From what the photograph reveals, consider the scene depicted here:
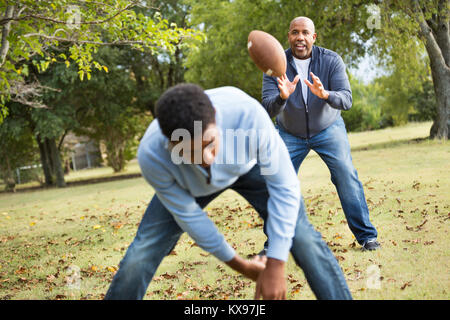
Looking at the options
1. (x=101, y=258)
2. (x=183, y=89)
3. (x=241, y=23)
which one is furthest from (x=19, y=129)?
(x=183, y=89)

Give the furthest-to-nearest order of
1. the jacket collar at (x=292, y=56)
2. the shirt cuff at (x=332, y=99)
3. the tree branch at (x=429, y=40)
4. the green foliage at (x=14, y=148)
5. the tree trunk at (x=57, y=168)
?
the tree trunk at (x=57, y=168)
the green foliage at (x=14, y=148)
the tree branch at (x=429, y=40)
the jacket collar at (x=292, y=56)
the shirt cuff at (x=332, y=99)

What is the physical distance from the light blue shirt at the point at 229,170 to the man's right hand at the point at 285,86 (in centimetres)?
157

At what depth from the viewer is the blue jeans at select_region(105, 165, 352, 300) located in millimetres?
2887

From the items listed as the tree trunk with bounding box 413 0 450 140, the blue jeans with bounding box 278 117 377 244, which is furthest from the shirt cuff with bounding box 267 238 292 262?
the tree trunk with bounding box 413 0 450 140

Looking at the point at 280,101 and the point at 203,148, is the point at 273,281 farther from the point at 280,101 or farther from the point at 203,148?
the point at 280,101

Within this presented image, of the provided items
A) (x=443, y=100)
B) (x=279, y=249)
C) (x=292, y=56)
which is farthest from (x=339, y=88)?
(x=443, y=100)

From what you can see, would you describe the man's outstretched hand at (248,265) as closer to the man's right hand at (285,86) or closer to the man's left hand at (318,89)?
the man's right hand at (285,86)

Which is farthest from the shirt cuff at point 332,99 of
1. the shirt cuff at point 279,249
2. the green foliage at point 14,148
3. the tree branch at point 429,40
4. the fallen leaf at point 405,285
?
the green foliage at point 14,148

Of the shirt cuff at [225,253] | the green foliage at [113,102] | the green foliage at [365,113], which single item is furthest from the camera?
the green foliage at [365,113]

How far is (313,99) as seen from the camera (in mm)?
4816

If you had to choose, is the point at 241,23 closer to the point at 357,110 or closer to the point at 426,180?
the point at 426,180

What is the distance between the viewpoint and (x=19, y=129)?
21.7 metres

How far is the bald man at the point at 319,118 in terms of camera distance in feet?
15.7

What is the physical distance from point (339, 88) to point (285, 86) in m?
0.77
